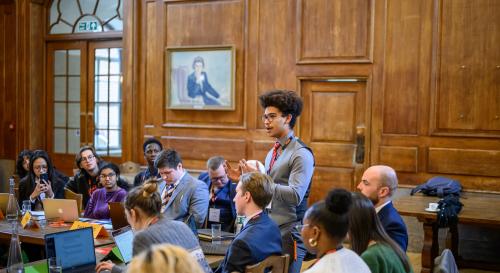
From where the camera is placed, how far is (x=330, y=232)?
7.32 feet

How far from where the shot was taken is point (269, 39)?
7.18 m

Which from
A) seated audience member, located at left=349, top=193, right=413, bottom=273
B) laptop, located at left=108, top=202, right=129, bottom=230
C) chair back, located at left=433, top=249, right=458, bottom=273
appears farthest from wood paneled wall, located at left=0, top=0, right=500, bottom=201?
seated audience member, located at left=349, top=193, right=413, bottom=273

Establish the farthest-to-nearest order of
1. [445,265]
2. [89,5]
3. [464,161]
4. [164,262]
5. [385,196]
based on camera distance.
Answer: [89,5], [464,161], [385,196], [445,265], [164,262]

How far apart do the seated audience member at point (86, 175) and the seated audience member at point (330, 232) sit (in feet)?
11.5

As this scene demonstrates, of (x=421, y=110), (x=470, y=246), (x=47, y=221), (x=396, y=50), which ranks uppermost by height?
(x=396, y=50)

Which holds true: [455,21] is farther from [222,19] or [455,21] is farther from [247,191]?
[247,191]

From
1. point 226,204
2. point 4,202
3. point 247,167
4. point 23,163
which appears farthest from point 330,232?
point 23,163

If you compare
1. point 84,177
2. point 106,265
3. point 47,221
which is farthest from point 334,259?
point 84,177

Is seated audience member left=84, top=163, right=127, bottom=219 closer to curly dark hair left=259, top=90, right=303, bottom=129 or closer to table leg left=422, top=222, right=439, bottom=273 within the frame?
curly dark hair left=259, top=90, right=303, bottom=129

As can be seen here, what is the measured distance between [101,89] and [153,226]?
633 centimetres

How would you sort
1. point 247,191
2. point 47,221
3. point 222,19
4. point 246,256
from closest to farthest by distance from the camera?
point 246,256
point 247,191
point 47,221
point 222,19

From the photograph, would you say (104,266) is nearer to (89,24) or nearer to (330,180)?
(330,180)

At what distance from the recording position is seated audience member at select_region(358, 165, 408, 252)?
113 inches

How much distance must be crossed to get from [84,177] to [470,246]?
12.7ft
